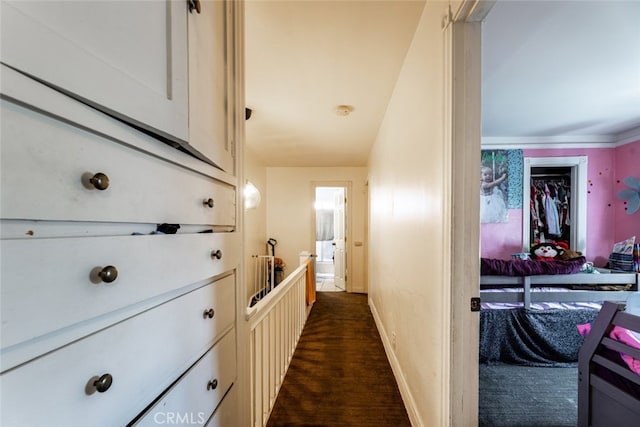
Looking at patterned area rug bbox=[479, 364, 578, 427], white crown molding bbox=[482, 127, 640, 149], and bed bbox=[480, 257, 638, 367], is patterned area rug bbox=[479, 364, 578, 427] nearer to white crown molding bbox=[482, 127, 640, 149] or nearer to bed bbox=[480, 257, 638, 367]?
bed bbox=[480, 257, 638, 367]

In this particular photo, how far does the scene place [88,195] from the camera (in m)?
0.43

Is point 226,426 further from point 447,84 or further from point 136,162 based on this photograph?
point 447,84

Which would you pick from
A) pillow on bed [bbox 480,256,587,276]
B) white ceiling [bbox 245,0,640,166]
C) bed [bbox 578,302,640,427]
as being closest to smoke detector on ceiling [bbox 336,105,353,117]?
white ceiling [bbox 245,0,640,166]

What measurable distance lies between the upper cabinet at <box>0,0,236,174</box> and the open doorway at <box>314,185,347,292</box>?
4.23 m

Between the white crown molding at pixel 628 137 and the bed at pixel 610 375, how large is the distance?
3493 mm

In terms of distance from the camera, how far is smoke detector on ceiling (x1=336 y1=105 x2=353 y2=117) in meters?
2.40

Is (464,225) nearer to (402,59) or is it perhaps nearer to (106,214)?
(106,214)

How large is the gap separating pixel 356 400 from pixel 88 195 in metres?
2.09

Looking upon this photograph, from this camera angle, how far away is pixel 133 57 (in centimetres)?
50

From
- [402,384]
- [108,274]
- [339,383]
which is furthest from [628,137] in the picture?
[108,274]

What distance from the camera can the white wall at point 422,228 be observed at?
110cm

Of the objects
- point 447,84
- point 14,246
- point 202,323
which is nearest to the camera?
point 14,246

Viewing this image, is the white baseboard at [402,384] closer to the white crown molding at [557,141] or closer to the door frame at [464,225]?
the door frame at [464,225]

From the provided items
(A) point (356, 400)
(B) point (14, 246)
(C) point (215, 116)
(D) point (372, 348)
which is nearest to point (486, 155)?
(D) point (372, 348)
